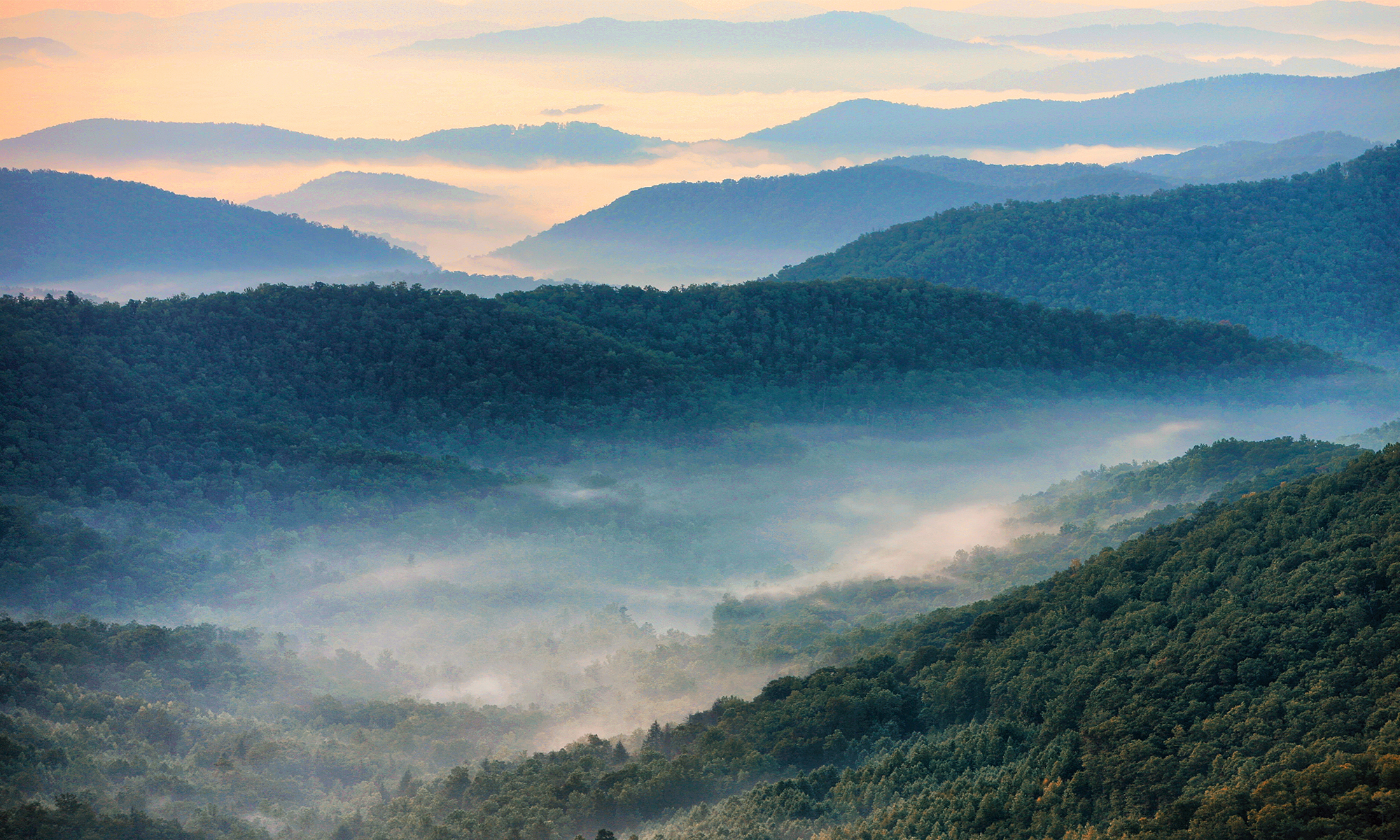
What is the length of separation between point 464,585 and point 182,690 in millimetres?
13016

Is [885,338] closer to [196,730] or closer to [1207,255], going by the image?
[196,730]

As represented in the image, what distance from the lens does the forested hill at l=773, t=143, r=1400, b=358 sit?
98.1 meters

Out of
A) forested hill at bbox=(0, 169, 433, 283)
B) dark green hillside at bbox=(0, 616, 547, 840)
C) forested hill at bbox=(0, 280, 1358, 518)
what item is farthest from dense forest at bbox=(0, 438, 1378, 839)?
forested hill at bbox=(0, 169, 433, 283)

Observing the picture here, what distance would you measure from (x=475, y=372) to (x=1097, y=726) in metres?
38.9

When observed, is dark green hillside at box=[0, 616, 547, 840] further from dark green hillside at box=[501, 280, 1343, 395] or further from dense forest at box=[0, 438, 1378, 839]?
dark green hillside at box=[501, 280, 1343, 395]

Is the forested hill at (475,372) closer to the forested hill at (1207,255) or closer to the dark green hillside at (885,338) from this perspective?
the dark green hillside at (885,338)

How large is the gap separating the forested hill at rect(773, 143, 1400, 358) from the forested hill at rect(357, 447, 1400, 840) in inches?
3094

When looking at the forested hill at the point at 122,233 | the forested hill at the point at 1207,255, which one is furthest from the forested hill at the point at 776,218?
the forested hill at the point at 1207,255

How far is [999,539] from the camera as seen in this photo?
4309cm

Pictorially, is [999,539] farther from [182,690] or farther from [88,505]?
[88,505]

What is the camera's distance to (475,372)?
50.8m

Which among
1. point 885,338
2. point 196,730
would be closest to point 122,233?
point 885,338

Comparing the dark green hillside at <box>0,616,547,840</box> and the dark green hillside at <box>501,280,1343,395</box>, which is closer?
the dark green hillside at <box>0,616,547,840</box>

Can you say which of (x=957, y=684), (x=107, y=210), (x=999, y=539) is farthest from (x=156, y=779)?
(x=107, y=210)
